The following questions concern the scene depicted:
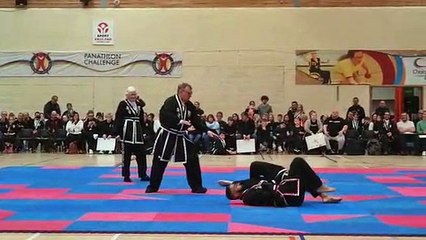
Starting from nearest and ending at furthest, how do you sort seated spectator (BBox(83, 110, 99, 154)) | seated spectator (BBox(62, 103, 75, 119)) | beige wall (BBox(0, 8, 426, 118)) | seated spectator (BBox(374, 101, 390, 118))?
seated spectator (BBox(83, 110, 99, 154))
seated spectator (BBox(374, 101, 390, 118))
seated spectator (BBox(62, 103, 75, 119))
beige wall (BBox(0, 8, 426, 118))

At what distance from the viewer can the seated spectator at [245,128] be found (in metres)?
20.9

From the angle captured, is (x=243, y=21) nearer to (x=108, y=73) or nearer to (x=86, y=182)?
(x=108, y=73)

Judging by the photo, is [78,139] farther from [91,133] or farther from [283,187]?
[283,187]

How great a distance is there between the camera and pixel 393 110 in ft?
78.1

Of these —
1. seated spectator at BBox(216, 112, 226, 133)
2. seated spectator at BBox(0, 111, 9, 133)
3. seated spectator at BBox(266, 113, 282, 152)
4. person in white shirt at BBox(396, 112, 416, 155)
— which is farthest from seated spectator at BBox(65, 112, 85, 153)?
person in white shirt at BBox(396, 112, 416, 155)

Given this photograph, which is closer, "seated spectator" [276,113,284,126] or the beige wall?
"seated spectator" [276,113,284,126]

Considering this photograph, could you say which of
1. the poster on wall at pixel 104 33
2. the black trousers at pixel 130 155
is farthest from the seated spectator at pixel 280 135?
the black trousers at pixel 130 155

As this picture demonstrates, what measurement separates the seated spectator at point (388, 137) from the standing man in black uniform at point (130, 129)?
11438 millimetres

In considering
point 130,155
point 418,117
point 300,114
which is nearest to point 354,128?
point 300,114

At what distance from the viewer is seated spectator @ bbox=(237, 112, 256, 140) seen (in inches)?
821

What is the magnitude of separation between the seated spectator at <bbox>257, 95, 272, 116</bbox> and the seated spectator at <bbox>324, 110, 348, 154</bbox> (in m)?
2.60

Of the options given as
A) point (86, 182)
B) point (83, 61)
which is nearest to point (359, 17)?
point (83, 61)

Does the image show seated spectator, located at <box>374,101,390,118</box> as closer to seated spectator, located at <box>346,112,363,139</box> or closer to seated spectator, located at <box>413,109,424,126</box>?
seated spectator, located at <box>346,112,363,139</box>

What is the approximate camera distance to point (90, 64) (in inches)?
951
